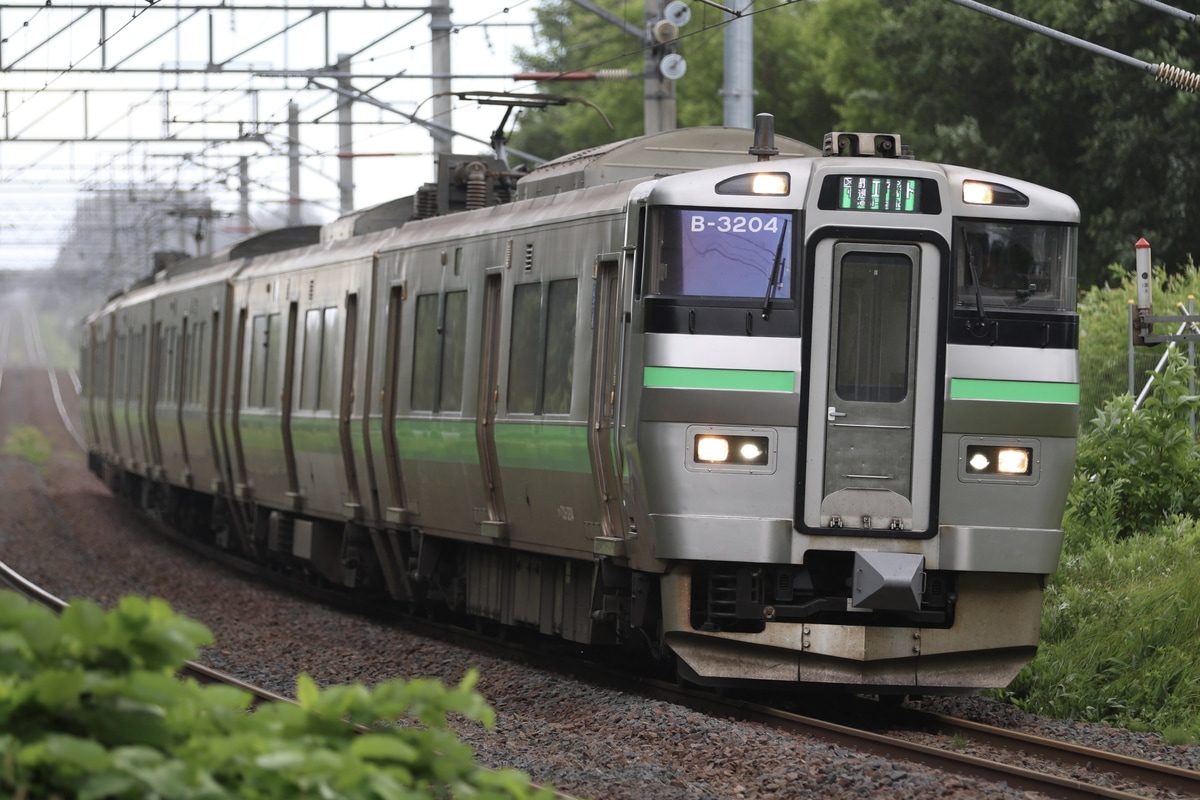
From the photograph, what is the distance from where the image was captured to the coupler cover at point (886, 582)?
951cm

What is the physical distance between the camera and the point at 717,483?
9656 millimetres

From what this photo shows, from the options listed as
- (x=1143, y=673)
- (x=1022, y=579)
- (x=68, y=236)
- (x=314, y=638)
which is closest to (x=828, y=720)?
(x=1022, y=579)

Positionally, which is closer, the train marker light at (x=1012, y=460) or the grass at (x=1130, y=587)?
the train marker light at (x=1012, y=460)

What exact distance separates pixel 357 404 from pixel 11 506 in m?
17.9

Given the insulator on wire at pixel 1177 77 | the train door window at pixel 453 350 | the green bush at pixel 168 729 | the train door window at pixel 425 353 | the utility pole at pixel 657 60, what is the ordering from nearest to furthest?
the green bush at pixel 168 729, the insulator on wire at pixel 1177 77, the train door window at pixel 453 350, the train door window at pixel 425 353, the utility pole at pixel 657 60

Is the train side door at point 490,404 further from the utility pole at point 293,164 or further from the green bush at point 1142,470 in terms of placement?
the utility pole at point 293,164

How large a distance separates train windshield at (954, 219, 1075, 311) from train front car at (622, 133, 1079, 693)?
0.4 inches

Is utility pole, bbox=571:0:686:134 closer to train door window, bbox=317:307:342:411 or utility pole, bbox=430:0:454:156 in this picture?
utility pole, bbox=430:0:454:156

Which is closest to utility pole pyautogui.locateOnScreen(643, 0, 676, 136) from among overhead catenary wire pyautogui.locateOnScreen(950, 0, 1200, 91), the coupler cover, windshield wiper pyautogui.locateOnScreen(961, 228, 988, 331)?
overhead catenary wire pyautogui.locateOnScreen(950, 0, 1200, 91)

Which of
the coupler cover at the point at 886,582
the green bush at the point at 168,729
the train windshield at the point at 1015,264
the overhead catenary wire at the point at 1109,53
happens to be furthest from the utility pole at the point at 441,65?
the green bush at the point at 168,729

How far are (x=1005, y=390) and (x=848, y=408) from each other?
830 millimetres

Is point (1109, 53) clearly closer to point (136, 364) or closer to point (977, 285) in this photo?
point (977, 285)

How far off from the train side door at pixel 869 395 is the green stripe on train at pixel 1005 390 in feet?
0.49

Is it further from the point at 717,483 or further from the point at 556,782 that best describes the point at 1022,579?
the point at 556,782
